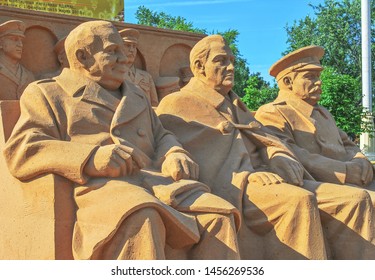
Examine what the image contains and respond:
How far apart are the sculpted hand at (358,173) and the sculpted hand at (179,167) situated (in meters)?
1.79

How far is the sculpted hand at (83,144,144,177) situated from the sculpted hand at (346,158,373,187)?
7.69ft

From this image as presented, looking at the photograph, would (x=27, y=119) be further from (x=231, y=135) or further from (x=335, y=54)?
(x=335, y=54)

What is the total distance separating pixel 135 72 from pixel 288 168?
232 centimetres

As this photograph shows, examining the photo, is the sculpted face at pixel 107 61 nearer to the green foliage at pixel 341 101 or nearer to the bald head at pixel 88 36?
the bald head at pixel 88 36

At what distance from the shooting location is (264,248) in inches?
207

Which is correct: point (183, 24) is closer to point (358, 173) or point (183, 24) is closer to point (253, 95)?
point (253, 95)

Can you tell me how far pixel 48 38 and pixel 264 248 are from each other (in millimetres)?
2926

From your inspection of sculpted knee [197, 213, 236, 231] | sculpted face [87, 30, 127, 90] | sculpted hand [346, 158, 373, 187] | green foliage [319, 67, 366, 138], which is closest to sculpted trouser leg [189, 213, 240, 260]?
sculpted knee [197, 213, 236, 231]

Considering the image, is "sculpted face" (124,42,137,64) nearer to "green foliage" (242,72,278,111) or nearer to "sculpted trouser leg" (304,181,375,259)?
"sculpted trouser leg" (304,181,375,259)

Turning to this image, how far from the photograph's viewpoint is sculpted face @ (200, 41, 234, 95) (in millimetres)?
5641

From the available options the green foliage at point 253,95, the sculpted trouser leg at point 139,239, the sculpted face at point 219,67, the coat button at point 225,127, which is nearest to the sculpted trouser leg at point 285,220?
the coat button at point 225,127

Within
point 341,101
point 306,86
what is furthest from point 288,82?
point 341,101

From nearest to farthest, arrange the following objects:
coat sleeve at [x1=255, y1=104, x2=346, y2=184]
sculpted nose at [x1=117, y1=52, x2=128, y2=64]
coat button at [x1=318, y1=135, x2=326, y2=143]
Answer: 1. sculpted nose at [x1=117, y1=52, x2=128, y2=64]
2. coat sleeve at [x1=255, y1=104, x2=346, y2=184]
3. coat button at [x1=318, y1=135, x2=326, y2=143]

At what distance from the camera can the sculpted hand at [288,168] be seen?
17.8ft
